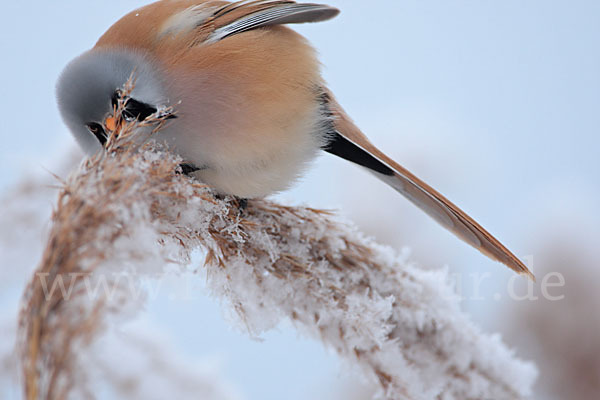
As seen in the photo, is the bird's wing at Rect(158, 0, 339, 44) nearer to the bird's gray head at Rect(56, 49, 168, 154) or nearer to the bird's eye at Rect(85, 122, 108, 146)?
the bird's gray head at Rect(56, 49, 168, 154)

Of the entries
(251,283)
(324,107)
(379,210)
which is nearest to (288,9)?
(324,107)

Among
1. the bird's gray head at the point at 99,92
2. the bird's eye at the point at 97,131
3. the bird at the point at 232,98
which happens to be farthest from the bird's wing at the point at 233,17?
the bird's eye at the point at 97,131

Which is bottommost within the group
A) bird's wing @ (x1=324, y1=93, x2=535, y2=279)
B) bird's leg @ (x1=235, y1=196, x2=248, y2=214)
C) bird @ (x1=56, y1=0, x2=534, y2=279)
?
bird's wing @ (x1=324, y1=93, x2=535, y2=279)

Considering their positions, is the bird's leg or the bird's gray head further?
the bird's leg

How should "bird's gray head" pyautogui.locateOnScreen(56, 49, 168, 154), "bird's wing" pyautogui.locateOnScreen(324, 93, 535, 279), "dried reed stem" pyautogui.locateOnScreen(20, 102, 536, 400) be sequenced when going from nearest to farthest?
"dried reed stem" pyautogui.locateOnScreen(20, 102, 536, 400) < "bird's gray head" pyautogui.locateOnScreen(56, 49, 168, 154) < "bird's wing" pyautogui.locateOnScreen(324, 93, 535, 279)

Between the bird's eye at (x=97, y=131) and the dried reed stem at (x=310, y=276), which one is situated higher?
the bird's eye at (x=97, y=131)

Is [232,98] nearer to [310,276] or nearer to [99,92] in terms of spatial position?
[99,92]

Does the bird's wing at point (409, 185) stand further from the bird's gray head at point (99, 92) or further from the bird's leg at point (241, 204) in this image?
the bird's gray head at point (99, 92)

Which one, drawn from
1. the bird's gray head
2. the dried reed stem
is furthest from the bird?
the dried reed stem
